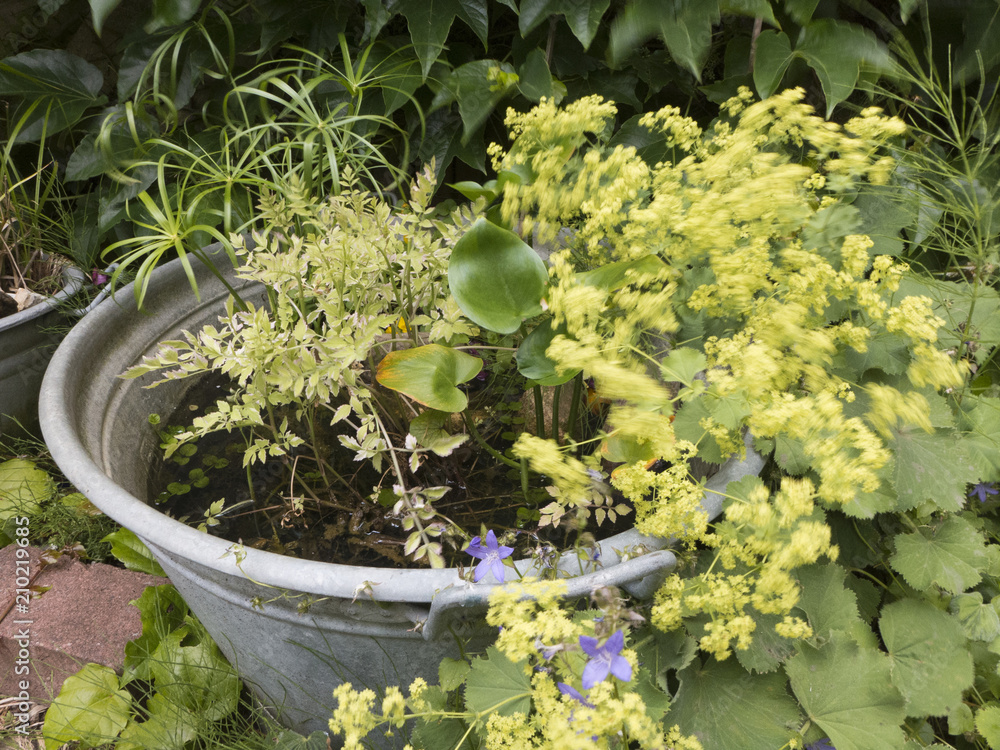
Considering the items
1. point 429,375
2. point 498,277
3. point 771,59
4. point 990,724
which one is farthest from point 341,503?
point 771,59

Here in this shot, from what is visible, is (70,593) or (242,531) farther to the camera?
(70,593)

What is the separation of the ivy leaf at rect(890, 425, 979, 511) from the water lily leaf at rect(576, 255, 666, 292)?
427 mm

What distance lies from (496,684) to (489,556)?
5.7 inches

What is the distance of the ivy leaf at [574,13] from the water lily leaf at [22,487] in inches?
58.3

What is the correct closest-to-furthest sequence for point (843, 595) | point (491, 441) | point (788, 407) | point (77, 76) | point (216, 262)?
point (788, 407)
point (843, 595)
point (491, 441)
point (216, 262)
point (77, 76)

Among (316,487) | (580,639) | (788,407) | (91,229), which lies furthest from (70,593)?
(788,407)

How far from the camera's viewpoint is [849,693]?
845 millimetres

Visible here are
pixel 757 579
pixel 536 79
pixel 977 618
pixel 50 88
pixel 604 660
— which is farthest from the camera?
pixel 50 88

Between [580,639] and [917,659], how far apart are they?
0.63 m

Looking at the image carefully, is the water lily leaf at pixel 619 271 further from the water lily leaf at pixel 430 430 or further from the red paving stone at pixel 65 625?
the red paving stone at pixel 65 625

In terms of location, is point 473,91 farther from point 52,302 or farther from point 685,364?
point 52,302

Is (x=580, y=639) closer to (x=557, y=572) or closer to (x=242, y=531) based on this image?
(x=557, y=572)

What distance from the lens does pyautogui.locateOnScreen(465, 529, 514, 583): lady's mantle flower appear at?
2.54 ft

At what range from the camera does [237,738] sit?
122cm
